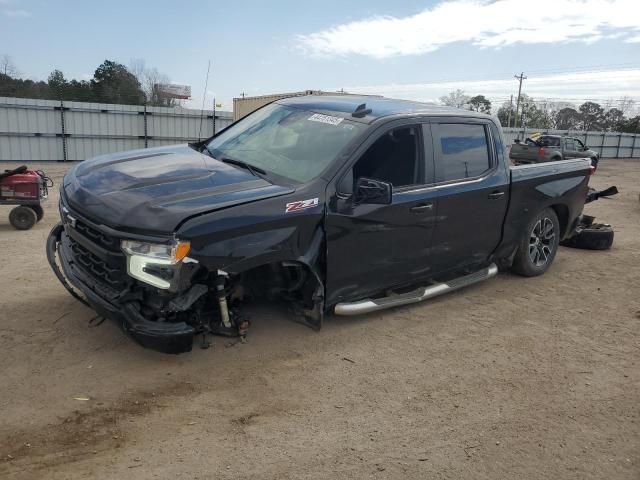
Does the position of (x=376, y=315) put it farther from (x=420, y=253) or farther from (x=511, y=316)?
(x=511, y=316)

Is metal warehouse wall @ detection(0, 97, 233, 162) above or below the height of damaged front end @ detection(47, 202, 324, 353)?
above

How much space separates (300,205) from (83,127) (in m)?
17.6

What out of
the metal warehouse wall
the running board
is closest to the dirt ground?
the running board

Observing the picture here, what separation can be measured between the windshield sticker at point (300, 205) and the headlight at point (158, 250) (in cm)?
77

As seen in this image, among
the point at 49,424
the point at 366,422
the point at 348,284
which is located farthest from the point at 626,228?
the point at 49,424

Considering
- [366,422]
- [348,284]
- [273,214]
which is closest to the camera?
[366,422]

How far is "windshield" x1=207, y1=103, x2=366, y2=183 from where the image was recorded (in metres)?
4.12

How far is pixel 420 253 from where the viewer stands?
4625 millimetres

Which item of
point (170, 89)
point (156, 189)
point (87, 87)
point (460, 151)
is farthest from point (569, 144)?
point (87, 87)

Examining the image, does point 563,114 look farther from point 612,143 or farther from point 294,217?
point 294,217

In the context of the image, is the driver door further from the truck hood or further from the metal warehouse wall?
the metal warehouse wall

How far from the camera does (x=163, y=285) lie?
129 inches

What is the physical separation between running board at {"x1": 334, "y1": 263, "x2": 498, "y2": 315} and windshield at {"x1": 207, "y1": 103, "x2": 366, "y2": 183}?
1102 millimetres

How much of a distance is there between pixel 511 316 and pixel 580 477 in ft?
7.66
